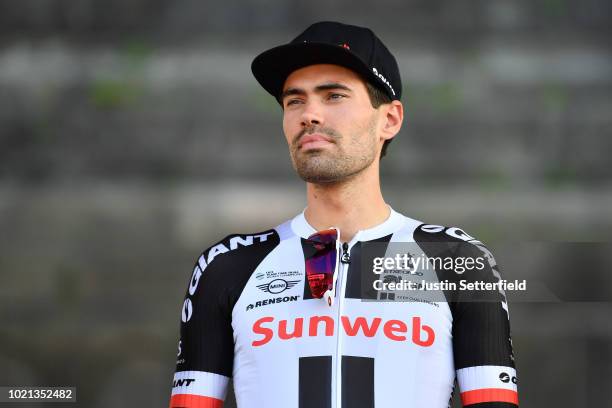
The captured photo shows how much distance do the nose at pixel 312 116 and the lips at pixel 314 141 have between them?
34mm

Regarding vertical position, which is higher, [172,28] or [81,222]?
[172,28]

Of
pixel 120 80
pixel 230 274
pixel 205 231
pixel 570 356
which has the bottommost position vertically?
pixel 230 274

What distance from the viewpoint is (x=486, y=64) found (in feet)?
13.7

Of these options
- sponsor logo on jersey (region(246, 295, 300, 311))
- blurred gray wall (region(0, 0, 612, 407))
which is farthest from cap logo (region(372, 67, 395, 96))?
blurred gray wall (region(0, 0, 612, 407))

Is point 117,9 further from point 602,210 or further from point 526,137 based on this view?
point 602,210

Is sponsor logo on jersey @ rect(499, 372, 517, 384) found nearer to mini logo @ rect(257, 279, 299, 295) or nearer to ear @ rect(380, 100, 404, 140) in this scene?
mini logo @ rect(257, 279, 299, 295)

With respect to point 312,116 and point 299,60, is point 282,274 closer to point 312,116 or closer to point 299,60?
point 312,116

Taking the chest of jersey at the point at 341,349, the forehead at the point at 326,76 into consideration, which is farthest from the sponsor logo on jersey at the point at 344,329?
the forehead at the point at 326,76

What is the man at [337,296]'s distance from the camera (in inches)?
87.4

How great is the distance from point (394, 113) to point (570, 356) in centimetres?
185

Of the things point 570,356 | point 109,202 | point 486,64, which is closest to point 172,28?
point 109,202

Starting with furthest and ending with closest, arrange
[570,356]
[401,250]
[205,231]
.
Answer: [205,231] < [570,356] < [401,250]

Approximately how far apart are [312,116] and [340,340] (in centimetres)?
57

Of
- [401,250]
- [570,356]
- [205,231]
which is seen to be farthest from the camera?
[205,231]
